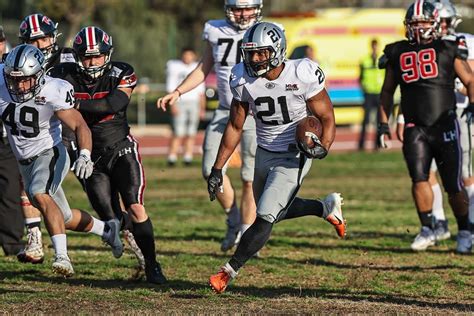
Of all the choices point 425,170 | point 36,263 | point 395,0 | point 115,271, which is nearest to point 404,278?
point 425,170

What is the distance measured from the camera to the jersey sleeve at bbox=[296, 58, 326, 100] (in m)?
7.19

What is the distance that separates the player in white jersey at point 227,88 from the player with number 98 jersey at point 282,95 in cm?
167

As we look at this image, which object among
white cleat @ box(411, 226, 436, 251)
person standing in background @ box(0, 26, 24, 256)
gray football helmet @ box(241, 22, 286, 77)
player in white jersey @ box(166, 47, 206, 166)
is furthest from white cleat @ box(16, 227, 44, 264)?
player in white jersey @ box(166, 47, 206, 166)

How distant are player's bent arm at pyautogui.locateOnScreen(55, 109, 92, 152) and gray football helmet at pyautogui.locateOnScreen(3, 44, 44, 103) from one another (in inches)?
9.3

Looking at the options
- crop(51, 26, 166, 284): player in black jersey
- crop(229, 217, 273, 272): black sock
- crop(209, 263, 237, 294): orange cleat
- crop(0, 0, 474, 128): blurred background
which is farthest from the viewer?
crop(0, 0, 474, 128): blurred background

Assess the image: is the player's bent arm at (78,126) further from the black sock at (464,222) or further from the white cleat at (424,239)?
the black sock at (464,222)

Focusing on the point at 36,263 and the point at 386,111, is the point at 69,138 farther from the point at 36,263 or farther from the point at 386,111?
the point at 386,111

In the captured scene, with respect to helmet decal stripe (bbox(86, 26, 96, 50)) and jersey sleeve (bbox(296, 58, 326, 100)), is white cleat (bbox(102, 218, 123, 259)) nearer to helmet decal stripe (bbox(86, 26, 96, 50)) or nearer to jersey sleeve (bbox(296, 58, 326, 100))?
helmet decal stripe (bbox(86, 26, 96, 50))

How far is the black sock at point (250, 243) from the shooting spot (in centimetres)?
708

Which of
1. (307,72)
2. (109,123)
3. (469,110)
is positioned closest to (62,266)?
(109,123)

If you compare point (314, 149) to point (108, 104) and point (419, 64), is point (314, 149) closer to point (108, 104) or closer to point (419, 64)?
point (108, 104)

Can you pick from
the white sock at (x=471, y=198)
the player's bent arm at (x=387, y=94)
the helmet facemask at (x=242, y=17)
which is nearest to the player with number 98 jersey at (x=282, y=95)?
the helmet facemask at (x=242, y=17)

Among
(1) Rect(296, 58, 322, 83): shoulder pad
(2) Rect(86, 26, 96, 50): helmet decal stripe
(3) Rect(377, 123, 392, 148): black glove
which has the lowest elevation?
(3) Rect(377, 123, 392, 148): black glove

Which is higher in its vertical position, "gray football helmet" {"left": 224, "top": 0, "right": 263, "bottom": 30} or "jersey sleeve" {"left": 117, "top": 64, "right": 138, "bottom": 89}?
"gray football helmet" {"left": 224, "top": 0, "right": 263, "bottom": 30}
